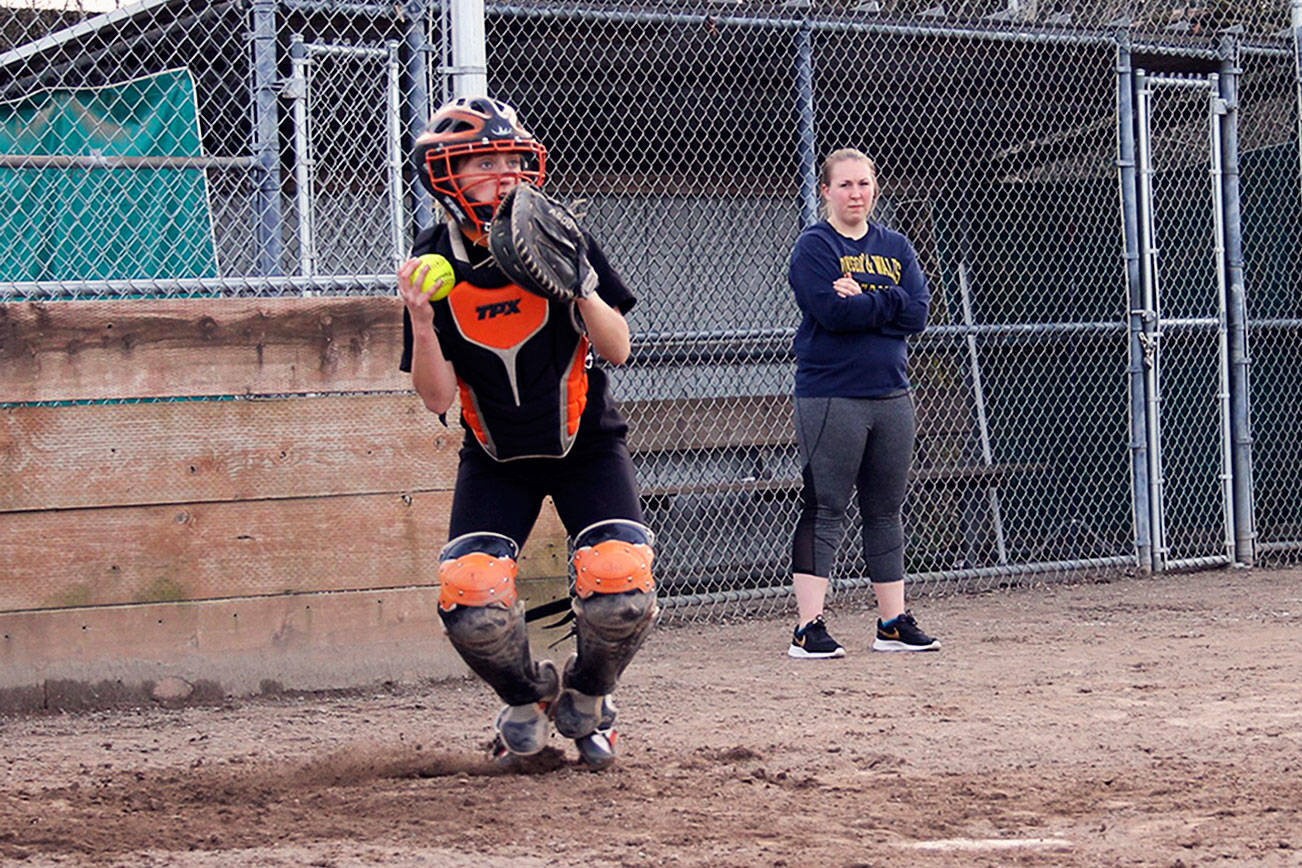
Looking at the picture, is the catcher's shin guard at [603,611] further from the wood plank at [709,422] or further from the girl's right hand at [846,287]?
the wood plank at [709,422]

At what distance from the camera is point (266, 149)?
6.24 meters

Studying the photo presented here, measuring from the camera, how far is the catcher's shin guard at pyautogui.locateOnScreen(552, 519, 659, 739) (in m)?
4.25

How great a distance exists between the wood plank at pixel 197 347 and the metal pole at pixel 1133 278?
4451mm

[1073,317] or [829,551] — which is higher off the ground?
[1073,317]

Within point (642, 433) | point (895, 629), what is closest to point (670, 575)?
point (642, 433)

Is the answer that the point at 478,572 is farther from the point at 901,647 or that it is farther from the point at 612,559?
the point at 901,647

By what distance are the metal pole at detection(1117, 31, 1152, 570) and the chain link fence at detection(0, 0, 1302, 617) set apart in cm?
2

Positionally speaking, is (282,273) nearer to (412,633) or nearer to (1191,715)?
(412,633)

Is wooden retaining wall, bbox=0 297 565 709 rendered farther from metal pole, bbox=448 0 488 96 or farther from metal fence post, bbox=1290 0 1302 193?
metal fence post, bbox=1290 0 1302 193

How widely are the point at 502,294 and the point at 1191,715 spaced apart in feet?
8.24

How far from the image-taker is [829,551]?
6.61 metres

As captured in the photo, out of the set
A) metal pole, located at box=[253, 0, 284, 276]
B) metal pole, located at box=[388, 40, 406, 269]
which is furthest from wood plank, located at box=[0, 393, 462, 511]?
metal pole, located at box=[253, 0, 284, 276]

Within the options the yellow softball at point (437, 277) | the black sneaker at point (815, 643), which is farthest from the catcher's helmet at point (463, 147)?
the black sneaker at point (815, 643)

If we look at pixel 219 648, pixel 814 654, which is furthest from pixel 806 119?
pixel 219 648
